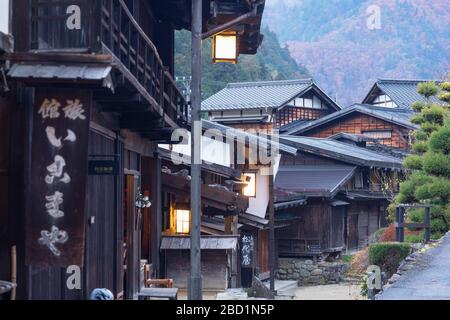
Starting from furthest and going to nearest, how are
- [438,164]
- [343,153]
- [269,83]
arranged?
[269,83]
[343,153]
[438,164]

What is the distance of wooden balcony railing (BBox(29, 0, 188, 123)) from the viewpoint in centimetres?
938

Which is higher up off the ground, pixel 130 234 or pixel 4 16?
pixel 4 16

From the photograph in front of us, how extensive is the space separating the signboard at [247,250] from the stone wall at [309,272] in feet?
18.6

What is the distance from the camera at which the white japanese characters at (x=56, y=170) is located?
869 cm

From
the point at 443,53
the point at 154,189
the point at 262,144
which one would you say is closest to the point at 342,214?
the point at 262,144

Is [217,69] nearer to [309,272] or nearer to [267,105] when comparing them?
[267,105]

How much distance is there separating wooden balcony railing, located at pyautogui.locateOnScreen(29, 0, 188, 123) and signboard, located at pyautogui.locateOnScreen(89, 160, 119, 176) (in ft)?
3.97

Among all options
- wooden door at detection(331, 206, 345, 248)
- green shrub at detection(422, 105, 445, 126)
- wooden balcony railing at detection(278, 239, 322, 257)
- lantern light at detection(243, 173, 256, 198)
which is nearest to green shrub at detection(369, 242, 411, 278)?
green shrub at detection(422, 105, 445, 126)

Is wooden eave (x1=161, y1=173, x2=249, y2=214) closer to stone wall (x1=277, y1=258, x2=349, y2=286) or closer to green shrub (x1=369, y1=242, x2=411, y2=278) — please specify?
green shrub (x1=369, y1=242, x2=411, y2=278)

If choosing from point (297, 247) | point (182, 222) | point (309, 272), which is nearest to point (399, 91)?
point (297, 247)

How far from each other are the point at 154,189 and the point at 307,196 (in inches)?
740

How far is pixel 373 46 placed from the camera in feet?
382

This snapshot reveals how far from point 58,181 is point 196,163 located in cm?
349

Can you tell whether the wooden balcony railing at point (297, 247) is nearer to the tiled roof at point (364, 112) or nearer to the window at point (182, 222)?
the window at point (182, 222)
